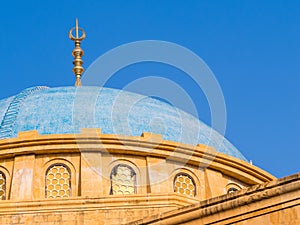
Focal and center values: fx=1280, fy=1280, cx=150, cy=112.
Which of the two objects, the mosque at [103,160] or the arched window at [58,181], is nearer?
the mosque at [103,160]

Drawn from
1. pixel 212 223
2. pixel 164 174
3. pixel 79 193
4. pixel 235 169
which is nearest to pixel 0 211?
pixel 79 193

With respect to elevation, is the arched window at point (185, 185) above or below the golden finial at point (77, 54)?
below

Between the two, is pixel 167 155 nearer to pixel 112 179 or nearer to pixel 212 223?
pixel 112 179

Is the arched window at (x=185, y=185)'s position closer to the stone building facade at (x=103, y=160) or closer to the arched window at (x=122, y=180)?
the stone building facade at (x=103, y=160)

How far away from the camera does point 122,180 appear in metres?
27.5

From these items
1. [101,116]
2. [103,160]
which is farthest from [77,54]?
[103,160]

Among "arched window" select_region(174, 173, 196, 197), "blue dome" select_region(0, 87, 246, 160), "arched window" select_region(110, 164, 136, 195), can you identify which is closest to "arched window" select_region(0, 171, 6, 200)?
"blue dome" select_region(0, 87, 246, 160)

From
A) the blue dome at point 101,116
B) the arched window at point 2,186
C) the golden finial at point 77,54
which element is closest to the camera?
the arched window at point 2,186

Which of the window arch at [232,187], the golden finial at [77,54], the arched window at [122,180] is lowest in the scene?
the arched window at [122,180]

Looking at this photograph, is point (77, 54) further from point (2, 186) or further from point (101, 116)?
point (2, 186)

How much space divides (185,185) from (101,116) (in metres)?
2.63

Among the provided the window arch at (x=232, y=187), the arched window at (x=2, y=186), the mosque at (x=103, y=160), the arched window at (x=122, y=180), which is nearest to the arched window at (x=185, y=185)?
the mosque at (x=103, y=160)

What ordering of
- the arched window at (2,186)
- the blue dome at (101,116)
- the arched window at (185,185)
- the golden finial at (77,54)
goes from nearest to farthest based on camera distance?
1. the arched window at (2,186)
2. the arched window at (185,185)
3. the blue dome at (101,116)
4. the golden finial at (77,54)

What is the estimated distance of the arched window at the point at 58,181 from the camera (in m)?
27.3
